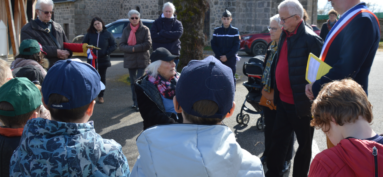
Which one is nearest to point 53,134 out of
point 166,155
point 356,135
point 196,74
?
point 166,155

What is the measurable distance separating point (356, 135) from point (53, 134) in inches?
58.2

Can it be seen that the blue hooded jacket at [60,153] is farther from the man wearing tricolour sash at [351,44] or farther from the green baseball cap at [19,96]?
the man wearing tricolour sash at [351,44]

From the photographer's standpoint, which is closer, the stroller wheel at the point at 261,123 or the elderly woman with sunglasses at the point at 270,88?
the elderly woman with sunglasses at the point at 270,88

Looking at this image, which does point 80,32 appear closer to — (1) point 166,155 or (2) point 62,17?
(2) point 62,17

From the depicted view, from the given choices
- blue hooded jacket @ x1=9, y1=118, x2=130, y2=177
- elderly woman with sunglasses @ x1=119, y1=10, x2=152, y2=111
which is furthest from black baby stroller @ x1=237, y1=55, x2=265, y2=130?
blue hooded jacket @ x1=9, y1=118, x2=130, y2=177

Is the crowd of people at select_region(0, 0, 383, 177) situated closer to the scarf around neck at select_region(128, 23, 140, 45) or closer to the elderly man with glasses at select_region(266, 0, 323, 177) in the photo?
the elderly man with glasses at select_region(266, 0, 323, 177)

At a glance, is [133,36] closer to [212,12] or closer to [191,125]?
[191,125]

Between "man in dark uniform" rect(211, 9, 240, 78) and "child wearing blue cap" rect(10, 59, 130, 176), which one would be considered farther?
"man in dark uniform" rect(211, 9, 240, 78)

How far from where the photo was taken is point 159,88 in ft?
9.89

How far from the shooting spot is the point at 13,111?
204cm

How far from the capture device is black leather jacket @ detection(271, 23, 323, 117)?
9.92ft

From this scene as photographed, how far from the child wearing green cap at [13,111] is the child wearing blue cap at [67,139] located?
1.45 ft

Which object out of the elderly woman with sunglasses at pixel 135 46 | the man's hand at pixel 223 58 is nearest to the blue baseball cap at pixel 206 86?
the elderly woman with sunglasses at pixel 135 46

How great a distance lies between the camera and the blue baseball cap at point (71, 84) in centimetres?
167
